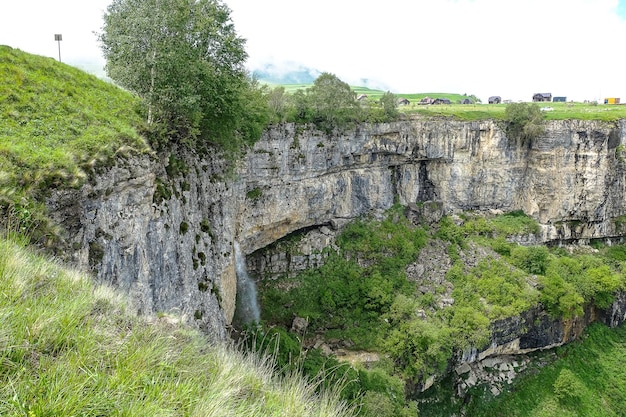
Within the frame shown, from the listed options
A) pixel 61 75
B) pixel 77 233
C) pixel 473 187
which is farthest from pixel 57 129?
pixel 473 187

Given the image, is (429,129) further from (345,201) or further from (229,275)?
(229,275)

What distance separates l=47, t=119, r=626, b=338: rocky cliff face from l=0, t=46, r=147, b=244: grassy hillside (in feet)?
1.95

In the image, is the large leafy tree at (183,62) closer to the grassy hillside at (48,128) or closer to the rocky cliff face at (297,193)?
the grassy hillside at (48,128)

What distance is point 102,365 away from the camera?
3850 millimetres

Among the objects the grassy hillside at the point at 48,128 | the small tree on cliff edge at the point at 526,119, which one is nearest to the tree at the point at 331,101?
the small tree on cliff edge at the point at 526,119

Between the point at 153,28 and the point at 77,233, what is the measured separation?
29.9 feet

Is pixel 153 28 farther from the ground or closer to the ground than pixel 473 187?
farther from the ground

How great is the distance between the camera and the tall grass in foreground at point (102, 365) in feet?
10.8

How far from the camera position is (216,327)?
58.7 feet

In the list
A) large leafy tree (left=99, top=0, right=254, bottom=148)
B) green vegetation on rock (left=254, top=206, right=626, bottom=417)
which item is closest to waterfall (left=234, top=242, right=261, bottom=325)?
green vegetation on rock (left=254, top=206, right=626, bottom=417)

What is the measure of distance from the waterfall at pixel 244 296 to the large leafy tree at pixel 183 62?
15.0 metres

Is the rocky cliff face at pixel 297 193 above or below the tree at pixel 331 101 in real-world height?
below

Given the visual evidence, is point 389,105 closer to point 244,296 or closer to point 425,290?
point 425,290

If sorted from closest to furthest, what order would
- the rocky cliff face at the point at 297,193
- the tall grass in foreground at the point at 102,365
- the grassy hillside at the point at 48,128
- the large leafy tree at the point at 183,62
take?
the tall grass in foreground at the point at 102,365
the grassy hillside at the point at 48,128
the rocky cliff face at the point at 297,193
the large leafy tree at the point at 183,62
